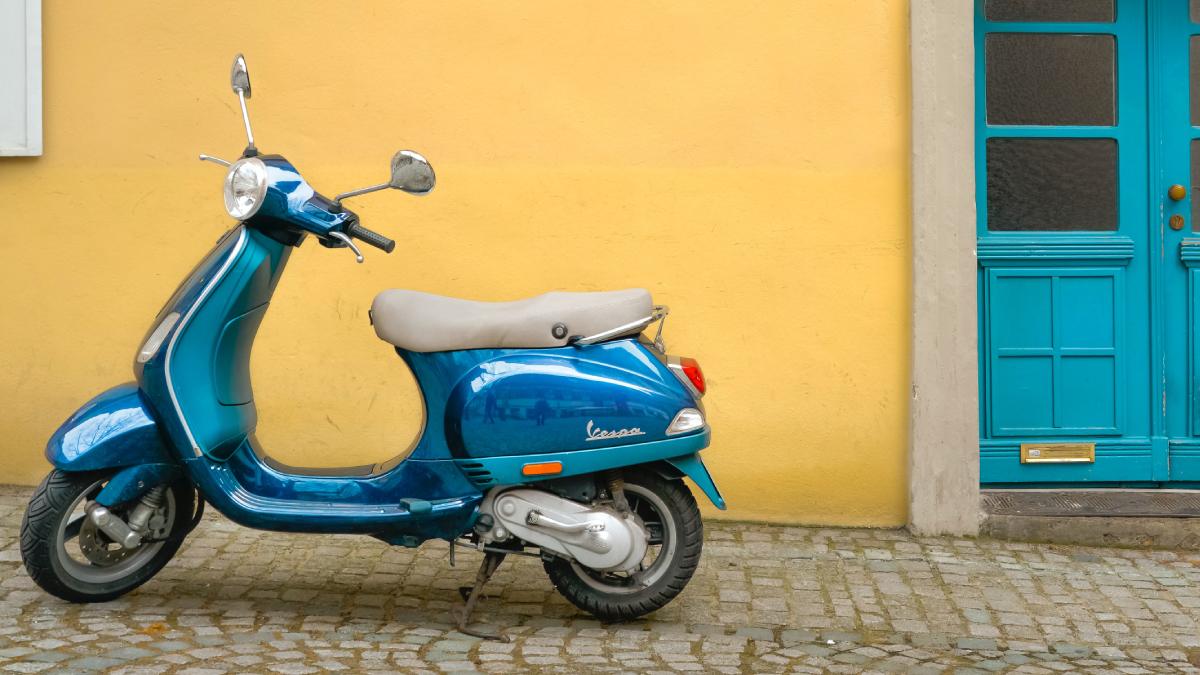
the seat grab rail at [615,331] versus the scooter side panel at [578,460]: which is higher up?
the seat grab rail at [615,331]

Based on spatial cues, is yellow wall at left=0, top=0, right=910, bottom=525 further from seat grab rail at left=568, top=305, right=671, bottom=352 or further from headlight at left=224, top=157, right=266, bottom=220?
headlight at left=224, top=157, right=266, bottom=220

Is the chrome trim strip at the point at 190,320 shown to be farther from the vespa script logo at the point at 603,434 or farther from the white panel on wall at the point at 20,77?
the white panel on wall at the point at 20,77

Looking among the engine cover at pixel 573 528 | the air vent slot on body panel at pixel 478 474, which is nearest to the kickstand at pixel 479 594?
the engine cover at pixel 573 528

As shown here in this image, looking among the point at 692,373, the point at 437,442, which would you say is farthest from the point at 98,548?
the point at 692,373

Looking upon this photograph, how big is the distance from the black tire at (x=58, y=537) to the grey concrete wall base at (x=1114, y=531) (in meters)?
3.36

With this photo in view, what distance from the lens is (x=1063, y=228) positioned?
20.2 feet

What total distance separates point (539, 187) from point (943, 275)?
5.53 feet

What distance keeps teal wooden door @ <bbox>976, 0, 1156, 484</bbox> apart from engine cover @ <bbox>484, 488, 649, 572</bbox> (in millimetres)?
2386

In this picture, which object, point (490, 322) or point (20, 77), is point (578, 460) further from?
point (20, 77)

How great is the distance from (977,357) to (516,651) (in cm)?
257

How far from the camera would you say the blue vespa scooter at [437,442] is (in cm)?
430

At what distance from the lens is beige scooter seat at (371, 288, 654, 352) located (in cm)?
433

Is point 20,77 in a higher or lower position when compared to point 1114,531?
higher

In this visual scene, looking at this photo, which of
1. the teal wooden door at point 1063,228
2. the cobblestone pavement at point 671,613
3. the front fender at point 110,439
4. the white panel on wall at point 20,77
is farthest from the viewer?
the teal wooden door at point 1063,228
